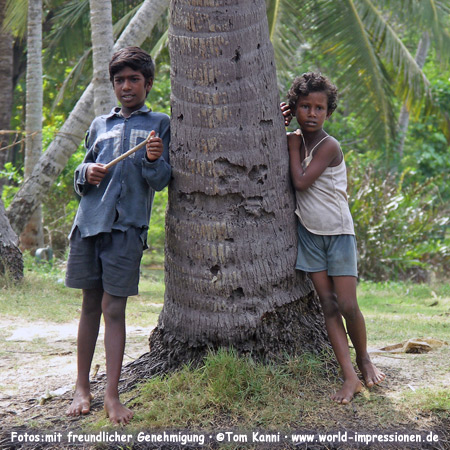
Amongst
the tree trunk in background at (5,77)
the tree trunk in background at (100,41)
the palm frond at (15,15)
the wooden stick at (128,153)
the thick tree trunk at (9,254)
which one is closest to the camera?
the wooden stick at (128,153)

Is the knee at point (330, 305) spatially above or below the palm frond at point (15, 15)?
below

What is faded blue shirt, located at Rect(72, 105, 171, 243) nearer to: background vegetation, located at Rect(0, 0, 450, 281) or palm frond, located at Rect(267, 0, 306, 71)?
background vegetation, located at Rect(0, 0, 450, 281)

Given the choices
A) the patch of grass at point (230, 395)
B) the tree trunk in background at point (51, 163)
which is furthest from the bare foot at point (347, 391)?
the tree trunk in background at point (51, 163)

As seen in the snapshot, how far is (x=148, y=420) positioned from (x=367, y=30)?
950 cm

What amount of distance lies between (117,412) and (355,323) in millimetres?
1387

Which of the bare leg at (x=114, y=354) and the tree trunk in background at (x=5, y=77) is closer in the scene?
the bare leg at (x=114, y=354)

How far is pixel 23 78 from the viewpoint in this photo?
1792 cm

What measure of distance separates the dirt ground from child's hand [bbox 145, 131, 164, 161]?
1.42 m

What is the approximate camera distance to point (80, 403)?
3428 millimetres

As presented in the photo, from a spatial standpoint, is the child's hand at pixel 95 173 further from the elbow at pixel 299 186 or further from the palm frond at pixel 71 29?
the palm frond at pixel 71 29

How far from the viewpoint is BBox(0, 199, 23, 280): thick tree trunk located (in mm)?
7164

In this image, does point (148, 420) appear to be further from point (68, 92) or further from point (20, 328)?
point (68, 92)

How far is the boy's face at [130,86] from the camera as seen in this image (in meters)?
3.45

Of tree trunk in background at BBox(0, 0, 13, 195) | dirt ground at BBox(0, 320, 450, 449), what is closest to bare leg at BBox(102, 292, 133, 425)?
dirt ground at BBox(0, 320, 450, 449)
